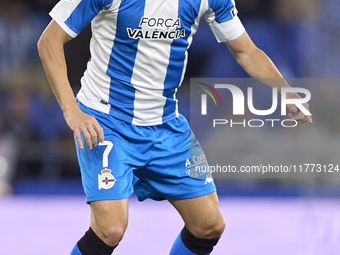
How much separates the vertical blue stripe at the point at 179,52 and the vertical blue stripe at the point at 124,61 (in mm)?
159

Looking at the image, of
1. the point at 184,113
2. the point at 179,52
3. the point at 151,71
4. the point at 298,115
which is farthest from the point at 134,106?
the point at 184,113

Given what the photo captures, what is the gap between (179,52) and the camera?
2.17 meters

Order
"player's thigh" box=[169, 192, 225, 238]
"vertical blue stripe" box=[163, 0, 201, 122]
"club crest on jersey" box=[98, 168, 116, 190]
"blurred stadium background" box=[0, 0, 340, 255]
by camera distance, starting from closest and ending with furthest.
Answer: "club crest on jersey" box=[98, 168, 116, 190]
"vertical blue stripe" box=[163, 0, 201, 122]
"player's thigh" box=[169, 192, 225, 238]
"blurred stadium background" box=[0, 0, 340, 255]

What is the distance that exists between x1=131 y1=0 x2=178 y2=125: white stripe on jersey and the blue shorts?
0.20 feet

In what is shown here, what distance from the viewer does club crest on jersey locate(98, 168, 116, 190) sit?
6.55 feet

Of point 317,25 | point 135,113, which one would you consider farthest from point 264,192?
point 135,113

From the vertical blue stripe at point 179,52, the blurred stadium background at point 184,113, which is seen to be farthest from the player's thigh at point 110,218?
the blurred stadium background at point 184,113

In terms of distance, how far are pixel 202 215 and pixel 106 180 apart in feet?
1.56

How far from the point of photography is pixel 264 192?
5.05 meters

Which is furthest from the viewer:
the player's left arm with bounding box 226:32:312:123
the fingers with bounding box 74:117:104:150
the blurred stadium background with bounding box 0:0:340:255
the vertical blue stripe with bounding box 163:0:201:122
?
the blurred stadium background with bounding box 0:0:340:255

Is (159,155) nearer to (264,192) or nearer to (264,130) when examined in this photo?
(264,130)

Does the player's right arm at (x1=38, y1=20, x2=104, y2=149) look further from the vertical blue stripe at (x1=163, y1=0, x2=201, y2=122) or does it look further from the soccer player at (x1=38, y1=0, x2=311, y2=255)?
the vertical blue stripe at (x1=163, y1=0, x2=201, y2=122)

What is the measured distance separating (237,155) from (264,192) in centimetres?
64

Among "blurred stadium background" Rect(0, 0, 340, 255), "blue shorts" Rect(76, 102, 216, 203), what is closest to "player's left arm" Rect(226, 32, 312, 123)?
"blue shorts" Rect(76, 102, 216, 203)
